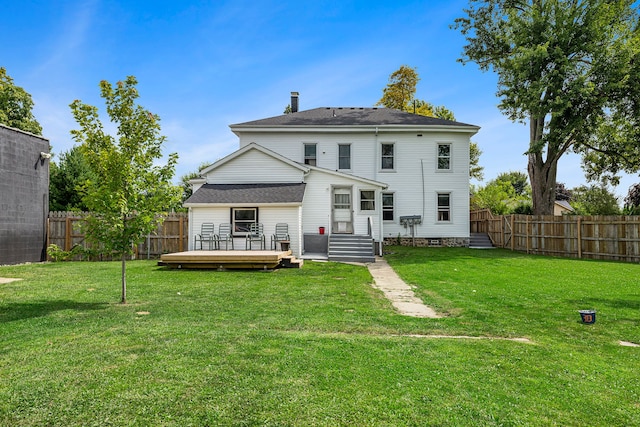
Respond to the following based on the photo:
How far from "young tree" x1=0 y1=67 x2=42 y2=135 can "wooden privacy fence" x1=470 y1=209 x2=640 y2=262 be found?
106 feet

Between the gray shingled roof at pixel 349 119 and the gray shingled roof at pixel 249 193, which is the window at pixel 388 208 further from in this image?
the gray shingled roof at pixel 249 193

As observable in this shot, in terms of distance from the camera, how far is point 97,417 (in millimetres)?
3148

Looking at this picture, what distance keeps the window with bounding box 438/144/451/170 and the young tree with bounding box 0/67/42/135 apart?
91.5ft

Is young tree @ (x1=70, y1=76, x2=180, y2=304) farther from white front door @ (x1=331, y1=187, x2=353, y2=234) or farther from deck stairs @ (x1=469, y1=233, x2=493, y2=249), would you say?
deck stairs @ (x1=469, y1=233, x2=493, y2=249)

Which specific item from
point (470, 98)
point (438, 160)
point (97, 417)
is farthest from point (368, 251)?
point (97, 417)

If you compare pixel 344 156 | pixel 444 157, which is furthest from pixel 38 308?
pixel 444 157

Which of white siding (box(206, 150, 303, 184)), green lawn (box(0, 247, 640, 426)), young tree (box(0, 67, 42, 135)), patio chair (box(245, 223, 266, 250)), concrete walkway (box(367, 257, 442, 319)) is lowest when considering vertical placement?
concrete walkway (box(367, 257, 442, 319))

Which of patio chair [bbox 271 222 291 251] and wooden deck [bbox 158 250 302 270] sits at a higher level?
patio chair [bbox 271 222 291 251]

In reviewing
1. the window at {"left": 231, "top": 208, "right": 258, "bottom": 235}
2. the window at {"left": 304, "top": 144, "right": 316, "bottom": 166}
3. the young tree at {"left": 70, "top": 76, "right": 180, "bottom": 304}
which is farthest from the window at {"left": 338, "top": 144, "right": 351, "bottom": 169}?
the young tree at {"left": 70, "top": 76, "right": 180, "bottom": 304}

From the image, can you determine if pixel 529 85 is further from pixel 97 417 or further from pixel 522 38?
pixel 97 417

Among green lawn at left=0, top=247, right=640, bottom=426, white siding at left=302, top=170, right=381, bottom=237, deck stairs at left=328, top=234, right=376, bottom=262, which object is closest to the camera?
green lawn at left=0, top=247, right=640, bottom=426

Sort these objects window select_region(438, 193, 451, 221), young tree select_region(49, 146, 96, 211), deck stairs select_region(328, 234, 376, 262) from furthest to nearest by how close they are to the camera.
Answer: young tree select_region(49, 146, 96, 211), window select_region(438, 193, 451, 221), deck stairs select_region(328, 234, 376, 262)

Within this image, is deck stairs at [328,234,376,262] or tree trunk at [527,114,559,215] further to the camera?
tree trunk at [527,114,559,215]

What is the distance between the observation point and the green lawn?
329 centimetres
